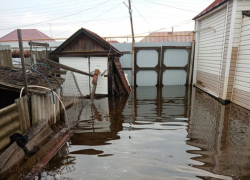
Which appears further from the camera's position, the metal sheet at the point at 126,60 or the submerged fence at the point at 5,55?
the metal sheet at the point at 126,60

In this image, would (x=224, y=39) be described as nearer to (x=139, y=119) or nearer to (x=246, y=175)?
(x=139, y=119)

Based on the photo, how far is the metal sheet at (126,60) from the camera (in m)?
12.9

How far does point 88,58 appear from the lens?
963 centimetres

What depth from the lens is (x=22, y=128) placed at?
4203 mm

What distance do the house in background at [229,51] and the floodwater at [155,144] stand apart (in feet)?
2.92

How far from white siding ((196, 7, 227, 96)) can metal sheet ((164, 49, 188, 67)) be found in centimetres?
93

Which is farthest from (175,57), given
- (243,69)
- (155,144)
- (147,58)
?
(155,144)

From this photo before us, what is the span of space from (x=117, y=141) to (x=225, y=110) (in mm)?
4927

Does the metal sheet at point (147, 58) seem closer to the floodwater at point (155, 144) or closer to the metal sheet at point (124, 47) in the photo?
the metal sheet at point (124, 47)

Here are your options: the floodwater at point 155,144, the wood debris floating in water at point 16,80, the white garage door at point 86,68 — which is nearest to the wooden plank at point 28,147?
the floodwater at point 155,144

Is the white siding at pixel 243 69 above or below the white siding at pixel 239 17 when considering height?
below

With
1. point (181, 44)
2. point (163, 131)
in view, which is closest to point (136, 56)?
point (181, 44)

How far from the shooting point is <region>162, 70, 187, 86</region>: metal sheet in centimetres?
1319

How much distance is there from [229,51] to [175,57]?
5028 mm
